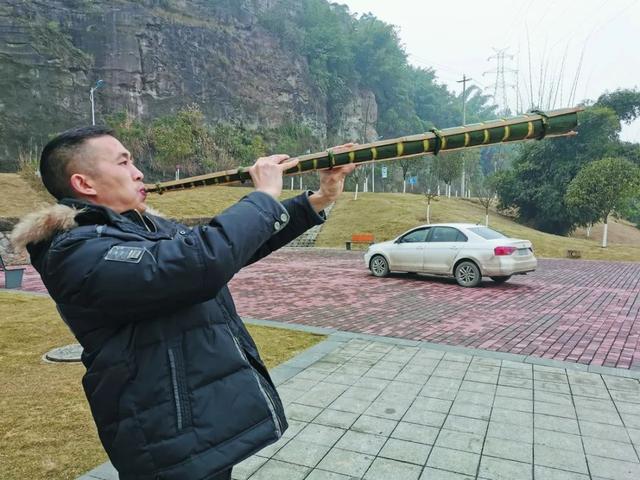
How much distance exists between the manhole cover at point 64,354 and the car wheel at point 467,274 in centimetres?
809

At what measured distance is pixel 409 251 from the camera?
1177 centimetres

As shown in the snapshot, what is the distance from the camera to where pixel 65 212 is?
136cm

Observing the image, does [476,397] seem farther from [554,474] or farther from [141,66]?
[141,66]

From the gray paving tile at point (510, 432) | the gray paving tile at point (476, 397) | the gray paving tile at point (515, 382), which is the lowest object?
the gray paving tile at point (515, 382)

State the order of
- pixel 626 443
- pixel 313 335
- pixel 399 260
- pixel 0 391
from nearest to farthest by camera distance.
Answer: pixel 626 443 → pixel 0 391 → pixel 313 335 → pixel 399 260

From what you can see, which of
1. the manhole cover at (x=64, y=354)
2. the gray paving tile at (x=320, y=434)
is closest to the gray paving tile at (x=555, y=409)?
the gray paving tile at (x=320, y=434)

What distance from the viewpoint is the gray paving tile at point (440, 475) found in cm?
286

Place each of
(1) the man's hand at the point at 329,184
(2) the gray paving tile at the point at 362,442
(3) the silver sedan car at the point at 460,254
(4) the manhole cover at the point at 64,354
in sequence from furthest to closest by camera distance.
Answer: (3) the silver sedan car at the point at 460,254, (4) the manhole cover at the point at 64,354, (2) the gray paving tile at the point at 362,442, (1) the man's hand at the point at 329,184

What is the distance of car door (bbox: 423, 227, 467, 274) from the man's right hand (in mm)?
9900

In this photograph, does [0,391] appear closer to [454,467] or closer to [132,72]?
[454,467]

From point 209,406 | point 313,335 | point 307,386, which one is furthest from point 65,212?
point 313,335

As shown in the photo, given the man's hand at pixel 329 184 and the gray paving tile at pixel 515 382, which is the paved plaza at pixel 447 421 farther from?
the man's hand at pixel 329 184

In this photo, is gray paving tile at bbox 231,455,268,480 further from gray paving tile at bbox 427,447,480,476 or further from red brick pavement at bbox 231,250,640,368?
red brick pavement at bbox 231,250,640,368

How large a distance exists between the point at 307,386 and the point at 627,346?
14.2ft
